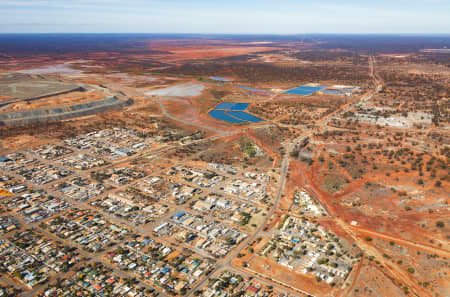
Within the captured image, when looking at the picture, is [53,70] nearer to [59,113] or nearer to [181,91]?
[181,91]

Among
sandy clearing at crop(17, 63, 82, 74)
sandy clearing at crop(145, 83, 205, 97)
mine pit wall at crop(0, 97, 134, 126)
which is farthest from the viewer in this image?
sandy clearing at crop(17, 63, 82, 74)

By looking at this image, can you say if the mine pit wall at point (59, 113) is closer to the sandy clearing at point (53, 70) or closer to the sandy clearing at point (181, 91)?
the sandy clearing at point (181, 91)

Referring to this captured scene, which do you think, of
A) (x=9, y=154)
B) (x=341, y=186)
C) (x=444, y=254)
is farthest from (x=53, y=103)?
(x=444, y=254)

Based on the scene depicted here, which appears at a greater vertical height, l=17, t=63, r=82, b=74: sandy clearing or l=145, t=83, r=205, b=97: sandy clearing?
l=17, t=63, r=82, b=74: sandy clearing

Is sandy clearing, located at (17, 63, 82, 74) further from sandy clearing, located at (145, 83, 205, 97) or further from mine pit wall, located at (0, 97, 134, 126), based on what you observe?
mine pit wall, located at (0, 97, 134, 126)

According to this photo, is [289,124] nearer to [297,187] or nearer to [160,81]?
[297,187]

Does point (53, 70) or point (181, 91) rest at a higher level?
point (53, 70)

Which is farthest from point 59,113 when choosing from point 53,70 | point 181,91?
point 53,70

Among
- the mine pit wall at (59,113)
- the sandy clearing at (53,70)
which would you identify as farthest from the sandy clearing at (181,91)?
the sandy clearing at (53,70)

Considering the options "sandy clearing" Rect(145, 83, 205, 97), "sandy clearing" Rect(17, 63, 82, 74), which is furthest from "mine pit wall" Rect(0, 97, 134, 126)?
"sandy clearing" Rect(17, 63, 82, 74)
